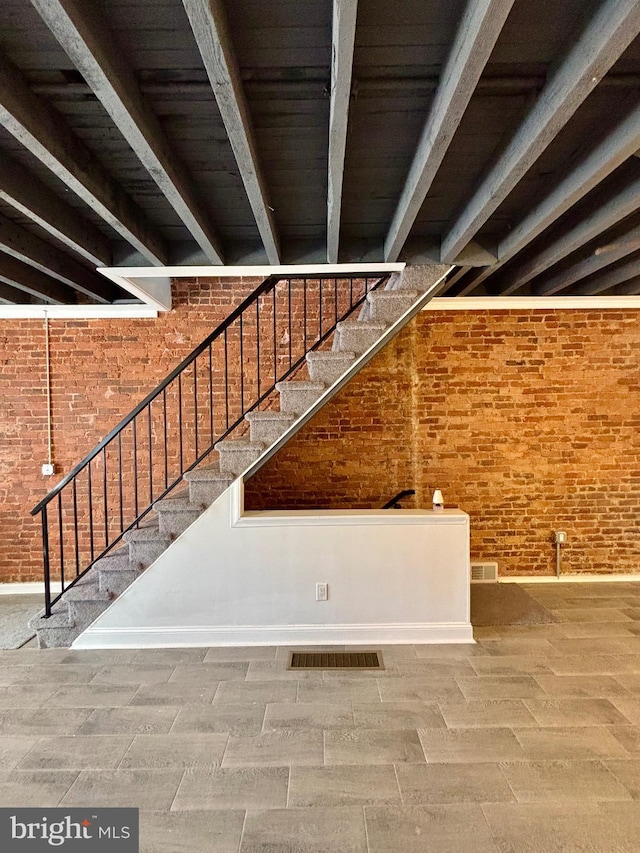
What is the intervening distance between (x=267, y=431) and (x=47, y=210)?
179 centimetres

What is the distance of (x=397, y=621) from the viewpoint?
3271 millimetres

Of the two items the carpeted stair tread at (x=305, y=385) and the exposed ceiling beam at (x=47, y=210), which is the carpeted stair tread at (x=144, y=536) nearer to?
the carpeted stair tread at (x=305, y=385)

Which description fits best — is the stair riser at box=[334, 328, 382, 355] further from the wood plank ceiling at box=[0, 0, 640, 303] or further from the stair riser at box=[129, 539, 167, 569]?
the stair riser at box=[129, 539, 167, 569]

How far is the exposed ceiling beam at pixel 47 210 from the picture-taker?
7.06 ft

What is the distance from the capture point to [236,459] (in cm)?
326

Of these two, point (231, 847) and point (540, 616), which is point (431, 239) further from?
point (231, 847)

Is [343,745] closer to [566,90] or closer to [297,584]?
[297,584]

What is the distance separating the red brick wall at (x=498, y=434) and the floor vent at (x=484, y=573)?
100 millimetres

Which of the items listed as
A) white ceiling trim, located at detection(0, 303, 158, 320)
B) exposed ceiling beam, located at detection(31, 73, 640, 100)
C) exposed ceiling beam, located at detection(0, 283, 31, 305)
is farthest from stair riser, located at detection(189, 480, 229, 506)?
exposed ceiling beam, located at detection(0, 283, 31, 305)

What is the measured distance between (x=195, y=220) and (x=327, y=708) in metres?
2.77

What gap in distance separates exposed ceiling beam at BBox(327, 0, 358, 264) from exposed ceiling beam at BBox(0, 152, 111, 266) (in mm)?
1500

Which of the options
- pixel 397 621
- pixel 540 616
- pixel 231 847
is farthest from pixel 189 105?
pixel 540 616

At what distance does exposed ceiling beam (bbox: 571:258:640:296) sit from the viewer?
348 centimetres

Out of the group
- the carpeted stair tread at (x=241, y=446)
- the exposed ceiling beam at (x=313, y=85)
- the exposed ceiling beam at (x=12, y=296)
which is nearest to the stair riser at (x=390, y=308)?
the carpeted stair tread at (x=241, y=446)
